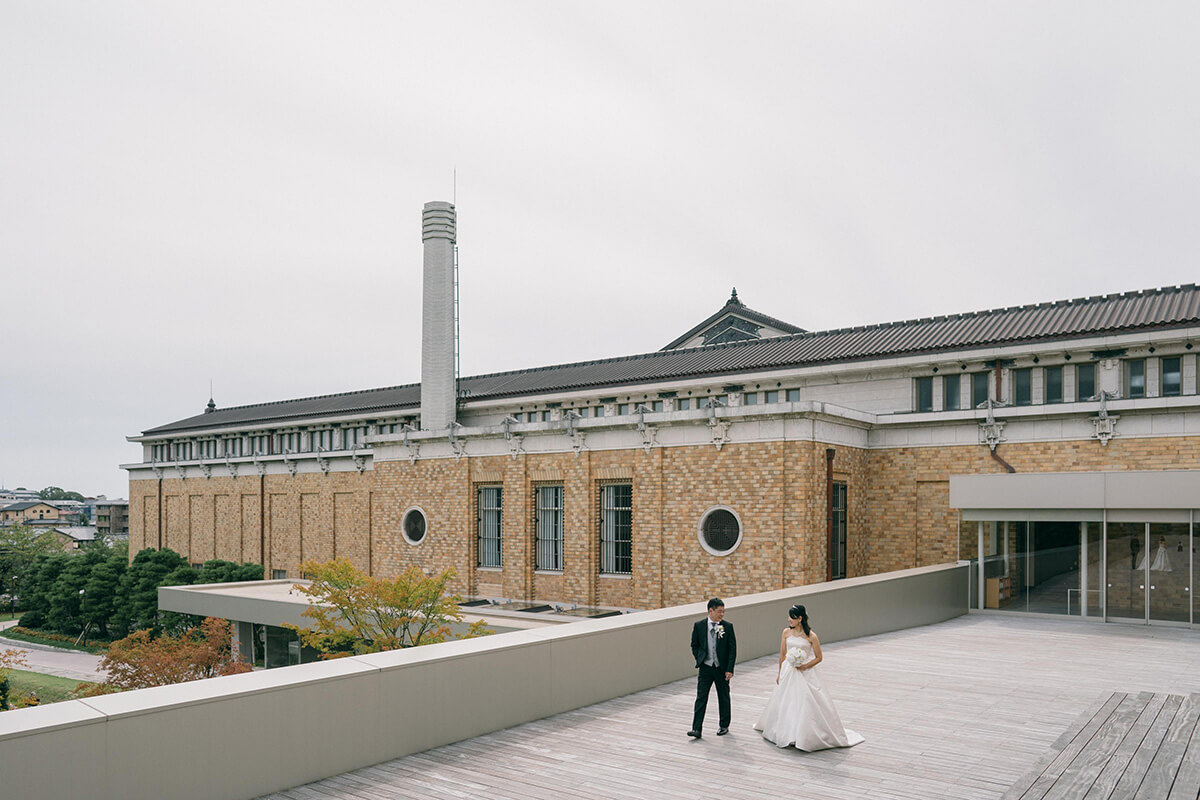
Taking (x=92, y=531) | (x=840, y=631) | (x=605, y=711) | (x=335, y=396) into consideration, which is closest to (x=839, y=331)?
(x=840, y=631)

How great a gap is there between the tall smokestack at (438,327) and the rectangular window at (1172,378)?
27.1 meters

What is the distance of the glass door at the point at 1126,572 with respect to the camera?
19688 mm

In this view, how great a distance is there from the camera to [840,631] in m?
16.2

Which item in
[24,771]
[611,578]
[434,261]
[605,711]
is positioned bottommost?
[611,578]

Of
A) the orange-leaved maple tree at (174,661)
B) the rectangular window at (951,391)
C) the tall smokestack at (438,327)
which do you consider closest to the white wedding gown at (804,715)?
the rectangular window at (951,391)

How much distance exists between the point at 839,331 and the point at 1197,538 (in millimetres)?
16407

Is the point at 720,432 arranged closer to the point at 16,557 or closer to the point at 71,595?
the point at 71,595

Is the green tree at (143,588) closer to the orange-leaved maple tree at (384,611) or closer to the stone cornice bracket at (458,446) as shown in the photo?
the stone cornice bracket at (458,446)

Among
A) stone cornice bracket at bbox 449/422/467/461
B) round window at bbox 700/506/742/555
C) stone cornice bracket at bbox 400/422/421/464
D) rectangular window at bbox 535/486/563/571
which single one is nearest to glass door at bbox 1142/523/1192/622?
round window at bbox 700/506/742/555

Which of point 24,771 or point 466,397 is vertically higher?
point 466,397

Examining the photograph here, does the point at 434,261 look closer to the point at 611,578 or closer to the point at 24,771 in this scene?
the point at 611,578

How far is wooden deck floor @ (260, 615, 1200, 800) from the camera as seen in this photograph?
798cm

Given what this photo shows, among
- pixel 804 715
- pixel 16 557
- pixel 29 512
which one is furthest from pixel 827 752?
pixel 29 512

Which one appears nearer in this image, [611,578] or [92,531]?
[611,578]
